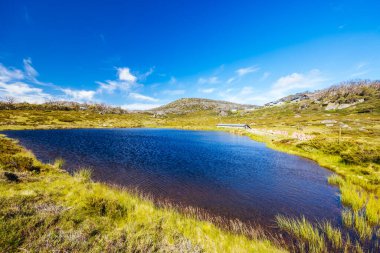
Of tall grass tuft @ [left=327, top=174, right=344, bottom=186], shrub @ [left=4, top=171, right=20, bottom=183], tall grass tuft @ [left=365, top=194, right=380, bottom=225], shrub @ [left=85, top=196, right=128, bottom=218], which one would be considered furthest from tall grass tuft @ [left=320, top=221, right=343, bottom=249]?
shrub @ [left=4, top=171, right=20, bottom=183]

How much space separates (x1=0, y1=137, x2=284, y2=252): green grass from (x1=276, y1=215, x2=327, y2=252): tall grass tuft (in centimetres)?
194

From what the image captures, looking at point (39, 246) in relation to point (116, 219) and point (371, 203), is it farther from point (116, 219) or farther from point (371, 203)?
point (371, 203)

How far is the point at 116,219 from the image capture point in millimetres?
9414

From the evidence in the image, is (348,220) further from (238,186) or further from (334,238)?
(238,186)

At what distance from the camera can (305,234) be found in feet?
34.1

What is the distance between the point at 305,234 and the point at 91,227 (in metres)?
11.4

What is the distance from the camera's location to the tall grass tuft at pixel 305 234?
30.7 feet

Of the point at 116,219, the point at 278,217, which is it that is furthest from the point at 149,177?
the point at 278,217

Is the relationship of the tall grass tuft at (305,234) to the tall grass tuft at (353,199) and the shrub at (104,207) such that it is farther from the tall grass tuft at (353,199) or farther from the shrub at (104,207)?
the shrub at (104,207)

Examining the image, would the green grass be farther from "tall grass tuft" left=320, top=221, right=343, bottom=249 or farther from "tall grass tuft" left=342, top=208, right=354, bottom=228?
"tall grass tuft" left=342, top=208, right=354, bottom=228

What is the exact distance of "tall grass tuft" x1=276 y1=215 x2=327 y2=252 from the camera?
9344mm

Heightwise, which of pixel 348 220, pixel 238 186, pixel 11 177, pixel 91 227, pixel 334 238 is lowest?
pixel 238 186

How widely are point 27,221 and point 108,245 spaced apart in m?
3.45

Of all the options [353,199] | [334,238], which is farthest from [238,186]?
[334,238]
